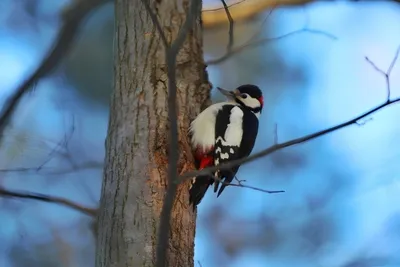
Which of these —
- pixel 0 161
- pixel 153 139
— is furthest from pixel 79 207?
pixel 0 161

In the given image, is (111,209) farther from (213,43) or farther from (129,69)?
(213,43)

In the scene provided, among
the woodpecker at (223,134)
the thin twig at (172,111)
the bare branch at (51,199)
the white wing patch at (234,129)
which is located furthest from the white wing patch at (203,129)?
the thin twig at (172,111)

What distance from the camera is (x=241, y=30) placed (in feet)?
15.8

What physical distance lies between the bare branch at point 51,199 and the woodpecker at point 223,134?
1.29 ft

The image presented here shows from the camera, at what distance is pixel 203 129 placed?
2.96 metres

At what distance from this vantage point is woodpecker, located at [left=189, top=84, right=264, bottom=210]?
2932mm

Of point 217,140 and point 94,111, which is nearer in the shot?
point 217,140

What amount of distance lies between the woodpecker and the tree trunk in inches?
2.1

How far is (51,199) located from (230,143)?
0.88 m

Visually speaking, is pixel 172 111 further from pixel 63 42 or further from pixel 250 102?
pixel 250 102

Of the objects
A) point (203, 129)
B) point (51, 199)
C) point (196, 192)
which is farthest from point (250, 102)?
point (51, 199)

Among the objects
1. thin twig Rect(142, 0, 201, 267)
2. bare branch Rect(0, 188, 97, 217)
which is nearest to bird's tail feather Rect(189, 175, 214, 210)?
bare branch Rect(0, 188, 97, 217)

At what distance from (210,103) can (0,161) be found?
949 mm

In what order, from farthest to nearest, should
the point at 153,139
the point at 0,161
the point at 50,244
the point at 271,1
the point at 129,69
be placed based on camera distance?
the point at 50,244
the point at 271,1
the point at 0,161
the point at 129,69
the point at 153,139
